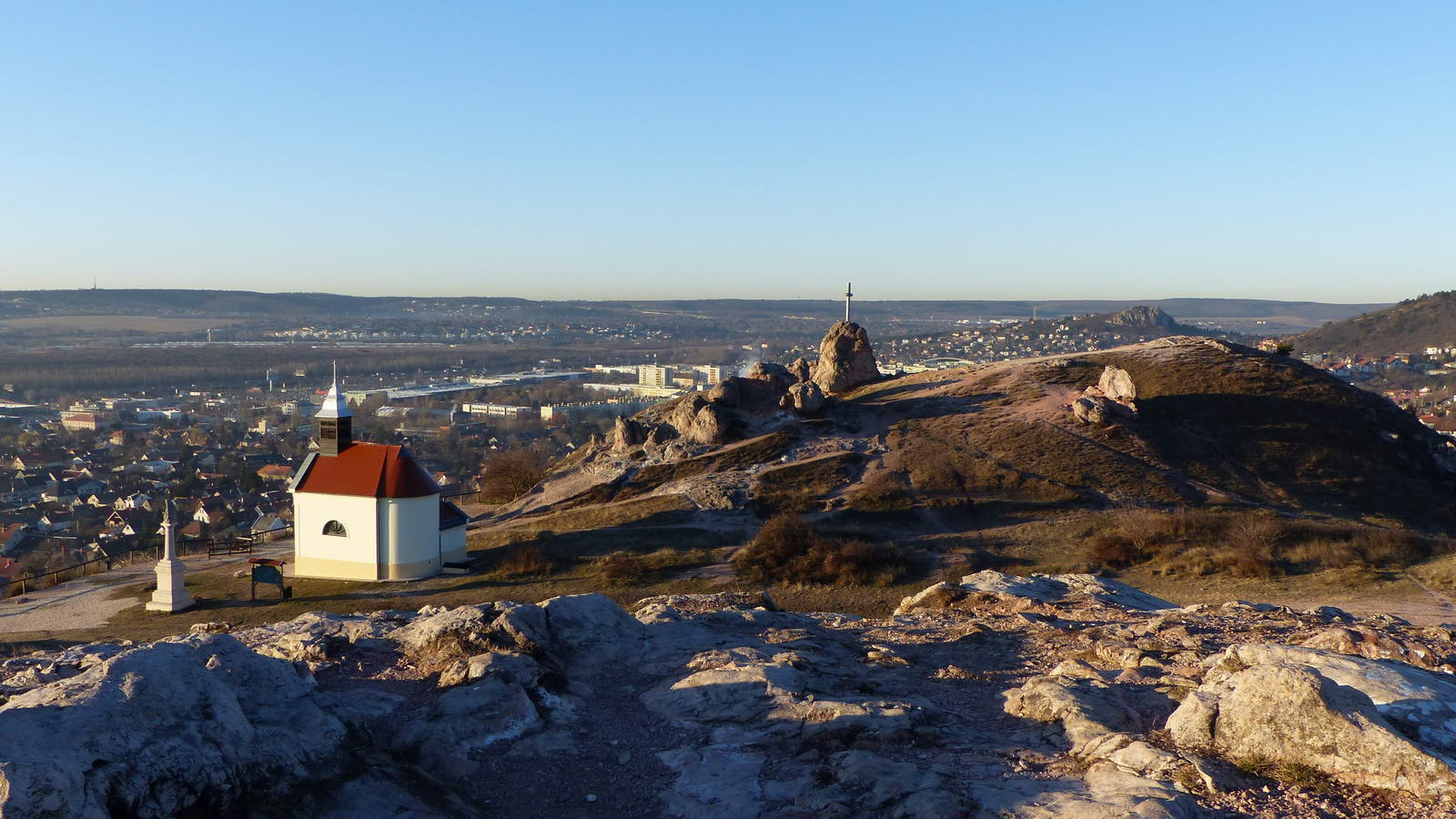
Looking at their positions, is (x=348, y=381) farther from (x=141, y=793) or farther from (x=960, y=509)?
(x=141, y=793)

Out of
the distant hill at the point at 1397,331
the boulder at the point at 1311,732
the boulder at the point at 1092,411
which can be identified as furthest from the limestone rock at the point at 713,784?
the distant hill at the point at 1397,331

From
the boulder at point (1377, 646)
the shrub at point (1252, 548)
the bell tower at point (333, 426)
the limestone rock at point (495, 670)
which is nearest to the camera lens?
the limestone rock at point (495, 670)

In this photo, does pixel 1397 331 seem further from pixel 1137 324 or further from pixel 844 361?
pixel 844 361

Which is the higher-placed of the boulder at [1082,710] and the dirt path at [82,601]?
the boulder at [1082,710]

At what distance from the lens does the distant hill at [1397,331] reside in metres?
147

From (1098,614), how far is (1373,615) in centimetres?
652

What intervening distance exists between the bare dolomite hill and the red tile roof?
14891mm

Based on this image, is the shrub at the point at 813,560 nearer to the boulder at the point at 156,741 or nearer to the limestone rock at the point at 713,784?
the limestone rock at the point at 713,784

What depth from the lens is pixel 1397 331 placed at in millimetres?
154875

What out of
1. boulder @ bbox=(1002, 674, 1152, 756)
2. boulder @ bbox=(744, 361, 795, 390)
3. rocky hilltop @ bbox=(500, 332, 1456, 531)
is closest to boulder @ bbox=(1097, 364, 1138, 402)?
rocky hilltop @ bbox=(500, 332, 1456, 531)

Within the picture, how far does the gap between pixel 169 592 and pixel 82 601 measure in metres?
3.76

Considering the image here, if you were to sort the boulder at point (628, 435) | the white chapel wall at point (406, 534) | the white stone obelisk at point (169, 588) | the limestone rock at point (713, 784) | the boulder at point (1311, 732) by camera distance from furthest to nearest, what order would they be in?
the boulder at point (628, 435), the white chapel wall at point (406, 534), the white stone obelisk at point (169, 588), the limestone rock at point (713, 784), the boulder at point (1311, 732)

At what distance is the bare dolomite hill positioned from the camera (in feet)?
26.9

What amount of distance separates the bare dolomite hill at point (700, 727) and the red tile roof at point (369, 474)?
1489 centimetres
